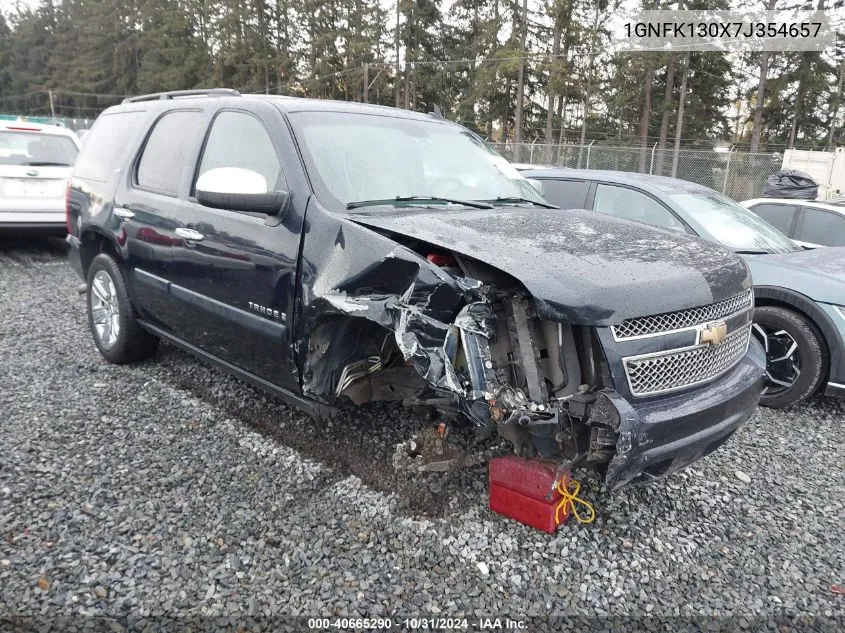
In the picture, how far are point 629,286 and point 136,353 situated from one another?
364 cm

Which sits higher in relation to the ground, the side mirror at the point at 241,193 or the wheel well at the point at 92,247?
the side mirror at the point at 241,193

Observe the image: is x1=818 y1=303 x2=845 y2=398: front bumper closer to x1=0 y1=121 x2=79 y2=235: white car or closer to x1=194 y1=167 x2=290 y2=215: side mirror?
x1=194 y1=167 x2=290 y2=215: side mirror

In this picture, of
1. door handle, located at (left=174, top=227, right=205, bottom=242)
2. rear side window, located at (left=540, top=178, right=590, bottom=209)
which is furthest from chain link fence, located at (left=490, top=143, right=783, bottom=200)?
door handle, located at (left=174, top=227, right=205, bottom=242)

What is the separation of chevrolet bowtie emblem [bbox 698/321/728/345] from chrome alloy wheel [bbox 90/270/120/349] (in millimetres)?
3831

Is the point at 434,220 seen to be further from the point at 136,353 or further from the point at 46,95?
the point at 46,95

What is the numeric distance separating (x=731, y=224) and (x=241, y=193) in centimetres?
413

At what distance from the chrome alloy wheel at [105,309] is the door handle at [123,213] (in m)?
0.54

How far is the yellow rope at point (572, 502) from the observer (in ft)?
8.98

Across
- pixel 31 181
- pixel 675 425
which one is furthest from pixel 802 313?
pixel 31 181

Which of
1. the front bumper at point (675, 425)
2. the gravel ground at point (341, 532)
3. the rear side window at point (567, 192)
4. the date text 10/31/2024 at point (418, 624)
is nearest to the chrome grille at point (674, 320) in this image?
the front bumper at point (675, 425)

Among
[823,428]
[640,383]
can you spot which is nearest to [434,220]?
[640,383]

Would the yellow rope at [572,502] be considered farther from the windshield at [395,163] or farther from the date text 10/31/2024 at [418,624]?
the windshield at [395,163]

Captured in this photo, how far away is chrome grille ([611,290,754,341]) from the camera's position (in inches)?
92.4

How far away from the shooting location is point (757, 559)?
271 cm
